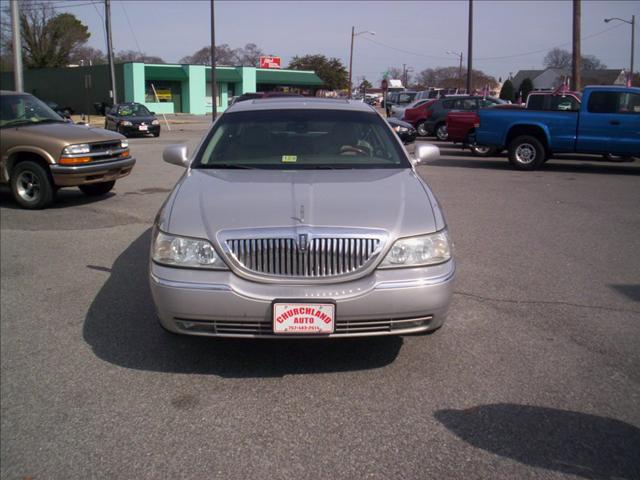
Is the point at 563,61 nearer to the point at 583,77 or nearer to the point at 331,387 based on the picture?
the point at 583,77

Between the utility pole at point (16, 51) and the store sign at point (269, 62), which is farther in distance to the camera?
the store sign at point (269, 62)

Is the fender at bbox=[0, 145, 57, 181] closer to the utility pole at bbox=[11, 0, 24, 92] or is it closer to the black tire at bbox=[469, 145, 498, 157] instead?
the utility pole at bbox=[11, 0, 24, 92]

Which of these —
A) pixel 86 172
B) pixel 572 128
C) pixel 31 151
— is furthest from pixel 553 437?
pixel 572 128

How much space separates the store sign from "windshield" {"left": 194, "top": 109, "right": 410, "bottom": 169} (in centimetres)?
6803

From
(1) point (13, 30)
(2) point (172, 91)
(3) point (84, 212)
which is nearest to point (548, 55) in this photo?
(2) point (172, 91)

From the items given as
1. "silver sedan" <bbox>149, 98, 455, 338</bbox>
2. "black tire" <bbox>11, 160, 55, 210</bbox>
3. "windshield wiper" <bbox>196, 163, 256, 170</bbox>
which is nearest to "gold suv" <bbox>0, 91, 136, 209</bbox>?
"black tire" <bbox>11, 160, 55, 210</bbox>

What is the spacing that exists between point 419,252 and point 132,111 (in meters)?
27.1

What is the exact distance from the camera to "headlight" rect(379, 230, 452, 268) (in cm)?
375

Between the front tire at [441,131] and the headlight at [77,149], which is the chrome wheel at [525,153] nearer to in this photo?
the front tire at [441,131]

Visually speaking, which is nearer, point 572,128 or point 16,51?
point 572,128

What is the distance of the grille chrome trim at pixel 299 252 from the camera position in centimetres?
367

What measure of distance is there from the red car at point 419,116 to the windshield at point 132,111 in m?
12.0

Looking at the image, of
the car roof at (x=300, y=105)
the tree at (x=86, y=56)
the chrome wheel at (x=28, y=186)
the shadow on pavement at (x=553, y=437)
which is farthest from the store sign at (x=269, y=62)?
the shadow on pavement at (x=553, y=437)

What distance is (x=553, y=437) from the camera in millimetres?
3316
